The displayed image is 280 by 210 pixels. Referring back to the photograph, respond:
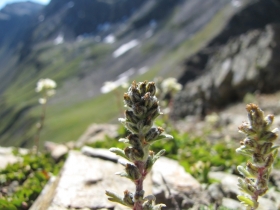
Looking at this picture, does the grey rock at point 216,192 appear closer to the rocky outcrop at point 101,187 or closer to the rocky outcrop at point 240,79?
the rocky outcrop at point 101,187

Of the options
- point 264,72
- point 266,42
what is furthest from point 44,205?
point 266,42

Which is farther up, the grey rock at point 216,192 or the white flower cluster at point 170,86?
the white flower cluster at point 170,86

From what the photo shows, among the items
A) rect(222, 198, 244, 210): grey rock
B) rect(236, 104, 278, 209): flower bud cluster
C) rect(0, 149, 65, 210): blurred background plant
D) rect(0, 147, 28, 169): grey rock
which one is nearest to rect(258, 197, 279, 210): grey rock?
rect(222, 198, 244, 210): grey rock

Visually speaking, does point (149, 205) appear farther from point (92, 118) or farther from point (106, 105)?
point (106, 105)

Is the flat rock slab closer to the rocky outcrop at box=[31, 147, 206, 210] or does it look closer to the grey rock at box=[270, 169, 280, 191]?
the rocky outcrop at box=[31, 147, 206, 210]

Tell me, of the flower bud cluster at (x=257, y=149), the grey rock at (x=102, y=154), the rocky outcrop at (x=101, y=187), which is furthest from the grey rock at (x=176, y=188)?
the flower bud cluster at (x=257, y=149)

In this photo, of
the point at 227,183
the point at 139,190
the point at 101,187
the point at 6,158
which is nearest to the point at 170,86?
the point at 6,158
